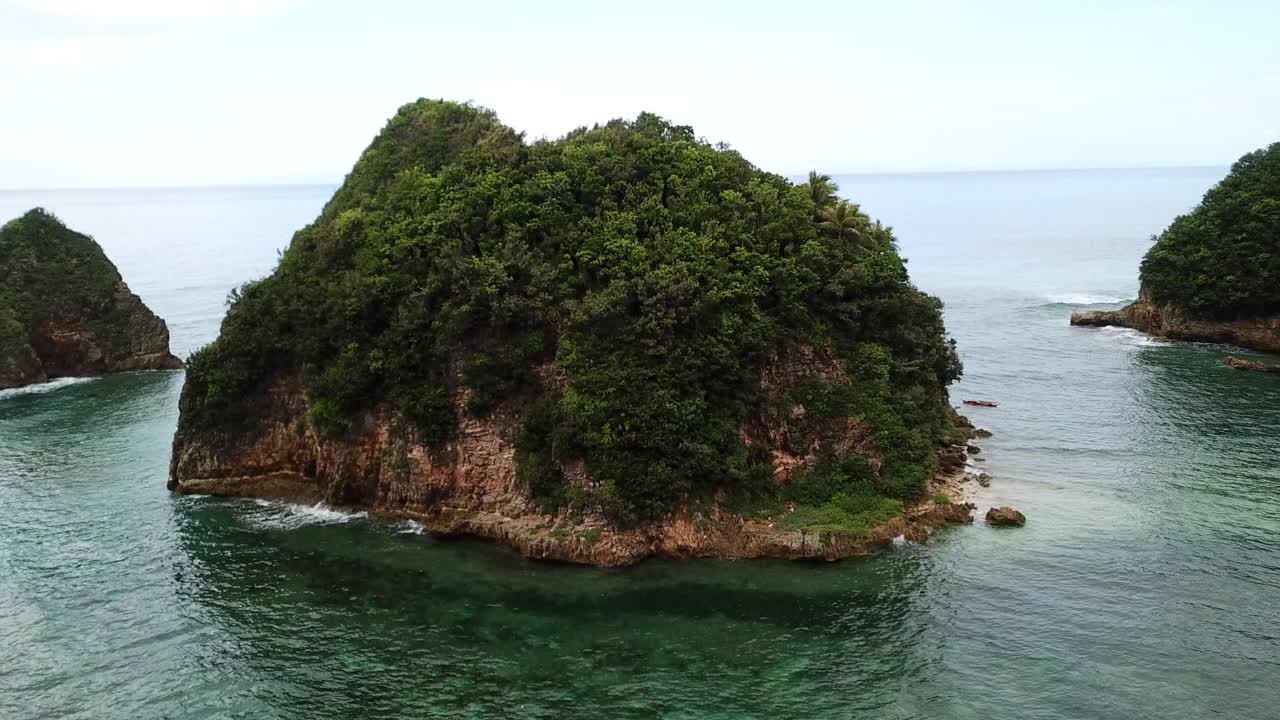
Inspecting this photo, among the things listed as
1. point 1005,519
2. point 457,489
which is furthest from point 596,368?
point 1005,519

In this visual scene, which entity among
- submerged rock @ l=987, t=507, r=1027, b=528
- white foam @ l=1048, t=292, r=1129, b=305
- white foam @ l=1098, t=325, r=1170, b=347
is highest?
white foam @ l=1048, t=292, r=1129, b=305

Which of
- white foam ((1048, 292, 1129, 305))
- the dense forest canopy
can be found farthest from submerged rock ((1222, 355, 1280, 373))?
white foam ((1048, 292, 1129, 305))

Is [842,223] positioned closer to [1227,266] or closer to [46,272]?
[1227,266]

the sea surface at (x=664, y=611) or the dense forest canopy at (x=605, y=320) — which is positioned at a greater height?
the dense forest canopy at (x=605, y=320)

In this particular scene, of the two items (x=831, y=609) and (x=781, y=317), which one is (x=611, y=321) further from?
(x=831, y=609)

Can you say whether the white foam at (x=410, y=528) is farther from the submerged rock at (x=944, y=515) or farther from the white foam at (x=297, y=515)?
the submerged rock at (x=944, y=515)

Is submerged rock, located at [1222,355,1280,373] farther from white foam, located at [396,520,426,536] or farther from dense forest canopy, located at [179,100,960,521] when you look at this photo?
white foam, located at [396,520,426,536]

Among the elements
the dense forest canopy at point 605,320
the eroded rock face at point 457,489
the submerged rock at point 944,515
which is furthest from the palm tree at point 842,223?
the submerged rock at point 944,515
